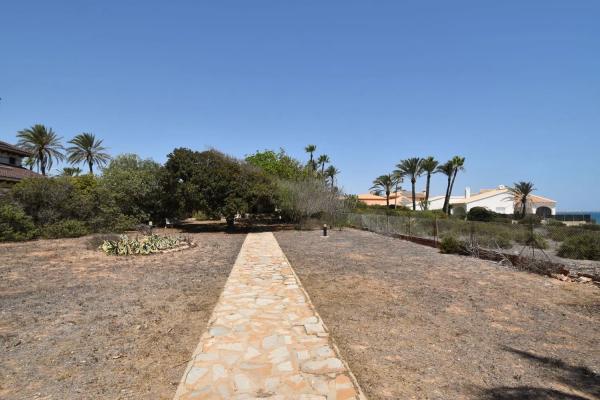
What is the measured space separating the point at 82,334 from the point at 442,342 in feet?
16.3

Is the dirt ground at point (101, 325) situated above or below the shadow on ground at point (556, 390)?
below

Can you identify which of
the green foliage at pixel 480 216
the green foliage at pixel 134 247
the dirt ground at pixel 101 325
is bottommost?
the dirt ground at pixel 101 325

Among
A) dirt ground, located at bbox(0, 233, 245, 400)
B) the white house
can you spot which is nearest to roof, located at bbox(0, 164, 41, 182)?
dirt ground, located at bbox(0, 233, 245, 400)

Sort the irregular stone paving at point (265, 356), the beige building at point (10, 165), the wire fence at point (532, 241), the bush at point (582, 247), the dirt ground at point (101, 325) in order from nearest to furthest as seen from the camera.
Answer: the irregular stone paving at point (265, 356) → the dirt ground at point (101, 325) → the wire fence at point (532, 241) → the bush at point (582, 247) → the beige building at point (10, 165)

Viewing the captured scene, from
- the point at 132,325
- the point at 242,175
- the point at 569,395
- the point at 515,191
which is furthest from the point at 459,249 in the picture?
the point at 515,191

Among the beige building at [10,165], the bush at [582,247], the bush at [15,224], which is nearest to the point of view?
the bush at [582,247]

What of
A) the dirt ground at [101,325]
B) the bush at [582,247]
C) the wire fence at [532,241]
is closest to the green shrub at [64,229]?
the dirt ground at [101,325]

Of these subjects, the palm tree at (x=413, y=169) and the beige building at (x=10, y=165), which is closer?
the beige building at (x=10, y=165)

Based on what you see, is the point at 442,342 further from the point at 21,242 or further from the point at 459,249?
the point at 21,242

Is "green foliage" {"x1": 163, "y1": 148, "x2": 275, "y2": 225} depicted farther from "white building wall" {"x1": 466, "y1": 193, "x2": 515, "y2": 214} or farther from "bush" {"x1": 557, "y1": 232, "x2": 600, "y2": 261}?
"white building wall" {"x1": 466, "y1": 193, "x2": 515, "y2": 214}

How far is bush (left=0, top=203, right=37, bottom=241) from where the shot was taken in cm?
1577

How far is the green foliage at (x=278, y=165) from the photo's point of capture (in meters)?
29.7

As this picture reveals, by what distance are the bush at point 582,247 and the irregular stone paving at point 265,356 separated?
1102 centimetres

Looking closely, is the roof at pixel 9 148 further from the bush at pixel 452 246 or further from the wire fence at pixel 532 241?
the bush at pixel 452 246
